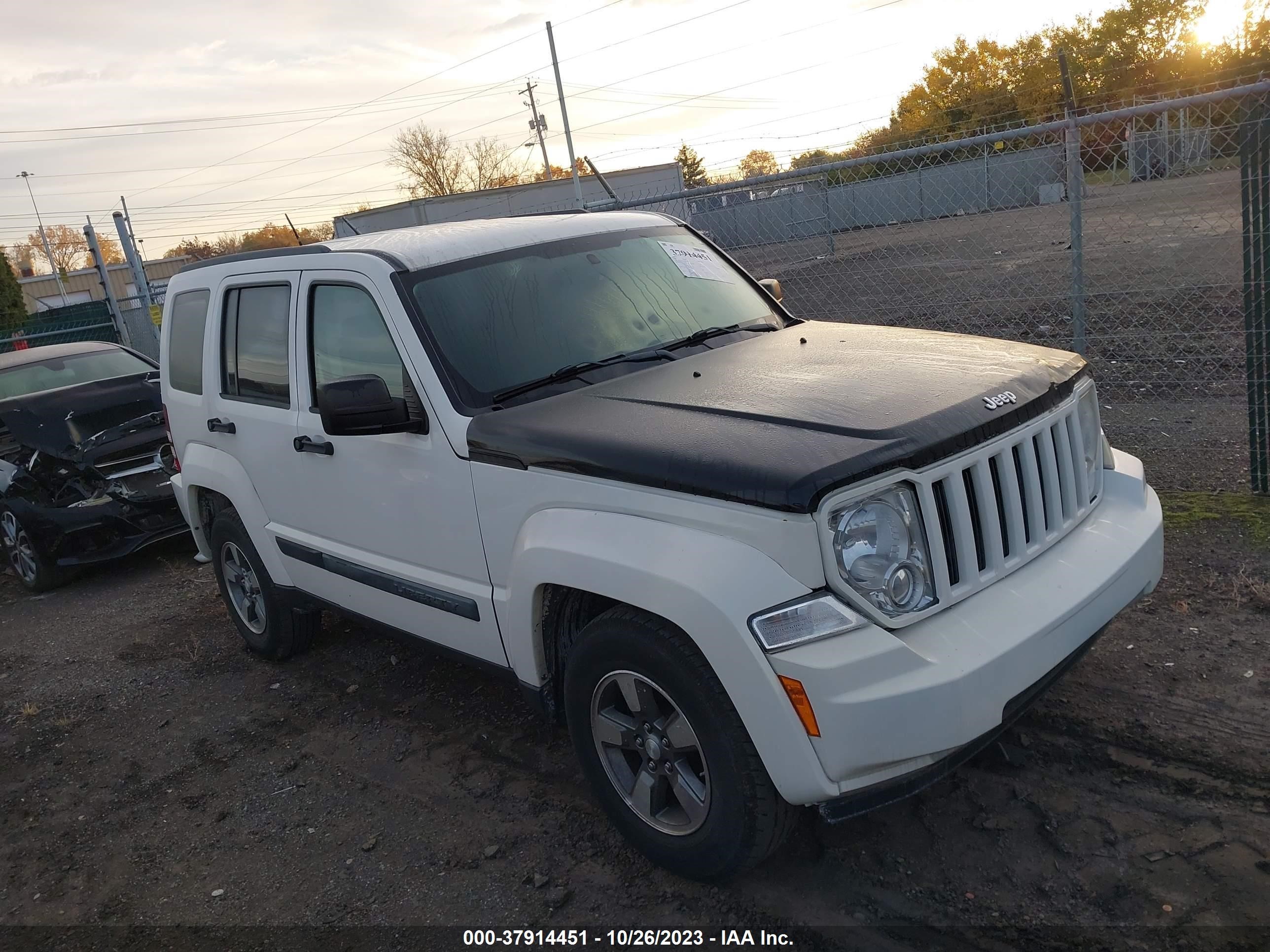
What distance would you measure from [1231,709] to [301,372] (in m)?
3.78

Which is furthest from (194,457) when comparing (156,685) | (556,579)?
(556,579)

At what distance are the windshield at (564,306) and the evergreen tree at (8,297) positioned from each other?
2887 centimetres

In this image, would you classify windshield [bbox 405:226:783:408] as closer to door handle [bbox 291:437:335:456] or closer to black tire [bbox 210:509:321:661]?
door handle [bbox 291:437:335:456]

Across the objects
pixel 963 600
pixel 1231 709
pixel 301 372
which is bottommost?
pixel 1231 709

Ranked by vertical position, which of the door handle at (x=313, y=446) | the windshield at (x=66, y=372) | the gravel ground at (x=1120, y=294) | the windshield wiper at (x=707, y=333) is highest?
the windshield at (x=66, y=372)

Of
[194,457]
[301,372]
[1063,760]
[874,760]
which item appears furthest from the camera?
[194,457]

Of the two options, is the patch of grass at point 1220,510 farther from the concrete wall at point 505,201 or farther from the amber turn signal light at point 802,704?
the concrete wall at point 505,201

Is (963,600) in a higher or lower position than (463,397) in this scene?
lower

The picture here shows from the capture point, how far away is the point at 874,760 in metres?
2.43

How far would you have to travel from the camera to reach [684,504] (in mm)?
2656

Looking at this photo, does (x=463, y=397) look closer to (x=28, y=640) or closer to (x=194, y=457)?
(x=194, y=457)

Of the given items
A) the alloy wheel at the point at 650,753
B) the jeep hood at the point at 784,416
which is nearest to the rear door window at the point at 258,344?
the jeep hood at the point at 784,416

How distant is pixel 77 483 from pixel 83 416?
0.65 metres

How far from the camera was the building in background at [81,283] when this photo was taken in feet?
150
